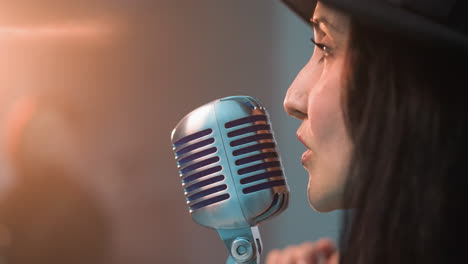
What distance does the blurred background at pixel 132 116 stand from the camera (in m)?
1.76

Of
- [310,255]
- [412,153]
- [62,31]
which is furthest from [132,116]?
[412,153]

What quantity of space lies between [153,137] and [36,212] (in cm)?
43

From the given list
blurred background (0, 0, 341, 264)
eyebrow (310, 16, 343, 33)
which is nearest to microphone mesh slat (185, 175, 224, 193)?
eyebrow (310, 16, 343, 33)

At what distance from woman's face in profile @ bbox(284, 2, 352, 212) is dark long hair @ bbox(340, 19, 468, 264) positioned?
7 cm

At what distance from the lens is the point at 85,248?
1.90 meters

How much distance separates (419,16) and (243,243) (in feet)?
1.31

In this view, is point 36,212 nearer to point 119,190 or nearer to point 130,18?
point 119,190

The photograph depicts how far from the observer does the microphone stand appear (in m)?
0.95

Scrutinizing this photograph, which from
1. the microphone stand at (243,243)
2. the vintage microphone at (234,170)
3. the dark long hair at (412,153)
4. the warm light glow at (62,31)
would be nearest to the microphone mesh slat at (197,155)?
the vintage microphone at (234,170)

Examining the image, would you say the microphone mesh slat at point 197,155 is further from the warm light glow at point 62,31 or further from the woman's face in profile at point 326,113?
the warm light glow at point 62,31

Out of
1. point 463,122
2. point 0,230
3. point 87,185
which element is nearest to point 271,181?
point 463,122

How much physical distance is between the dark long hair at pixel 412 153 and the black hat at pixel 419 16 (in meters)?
0.03

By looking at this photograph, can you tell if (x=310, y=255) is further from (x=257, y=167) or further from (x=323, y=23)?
(x=323, y=23)

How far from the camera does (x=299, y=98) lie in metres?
0.95
